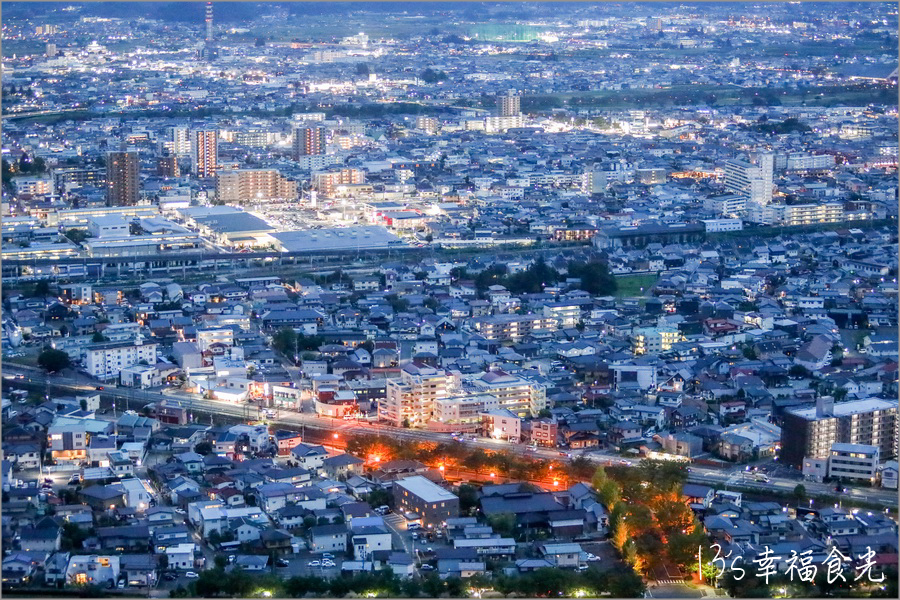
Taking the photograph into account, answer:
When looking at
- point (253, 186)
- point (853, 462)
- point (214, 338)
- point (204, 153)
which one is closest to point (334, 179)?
point (253, 186)

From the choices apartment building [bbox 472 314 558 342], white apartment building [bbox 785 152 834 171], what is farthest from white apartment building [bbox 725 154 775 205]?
apartment building [bbox 472 314 558 342]

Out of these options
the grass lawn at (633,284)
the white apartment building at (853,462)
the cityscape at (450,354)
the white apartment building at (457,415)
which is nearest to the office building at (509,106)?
the cityscape at (450,354)

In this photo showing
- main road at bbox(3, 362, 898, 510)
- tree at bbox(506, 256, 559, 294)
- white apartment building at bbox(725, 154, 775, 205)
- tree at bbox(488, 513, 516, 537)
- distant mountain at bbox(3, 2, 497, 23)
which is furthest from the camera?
distant mountain at bbox(3, 2, 497, 23)

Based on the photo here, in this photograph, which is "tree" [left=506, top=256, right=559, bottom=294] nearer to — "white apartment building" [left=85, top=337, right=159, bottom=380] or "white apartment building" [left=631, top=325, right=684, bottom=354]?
"white apartment building" [left=631, top=325, right=684, bottom=354]

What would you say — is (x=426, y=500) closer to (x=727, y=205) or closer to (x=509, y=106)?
(x=727, y=205)

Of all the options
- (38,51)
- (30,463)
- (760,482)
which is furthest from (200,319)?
(38,51)

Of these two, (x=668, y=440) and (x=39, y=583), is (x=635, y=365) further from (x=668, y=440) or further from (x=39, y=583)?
(x=39, y=583)
